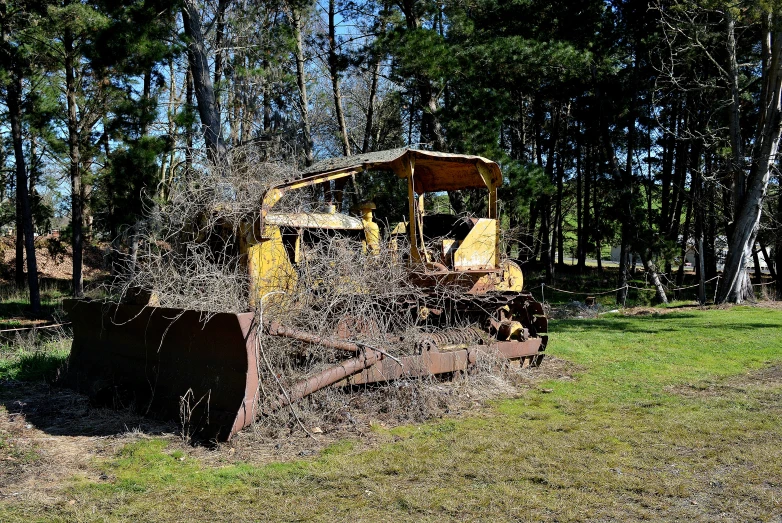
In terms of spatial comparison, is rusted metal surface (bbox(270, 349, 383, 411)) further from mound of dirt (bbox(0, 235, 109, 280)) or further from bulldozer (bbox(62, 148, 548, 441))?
mound of dirt (bbox(0, 235, 109, 280))

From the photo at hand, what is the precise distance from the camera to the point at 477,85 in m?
19.4

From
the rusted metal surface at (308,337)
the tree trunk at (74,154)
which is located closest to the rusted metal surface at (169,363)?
the rusted metal surface at (308,337)

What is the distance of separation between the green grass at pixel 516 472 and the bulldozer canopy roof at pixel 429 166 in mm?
2982

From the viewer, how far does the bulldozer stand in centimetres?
616

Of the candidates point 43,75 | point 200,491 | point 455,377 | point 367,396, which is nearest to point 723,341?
point 455,377

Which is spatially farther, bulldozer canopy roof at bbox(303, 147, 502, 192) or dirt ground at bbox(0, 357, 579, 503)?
bulldozer canopy roof at bbox(303, 147, 502, 192)

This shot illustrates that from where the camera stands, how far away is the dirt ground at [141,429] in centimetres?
536

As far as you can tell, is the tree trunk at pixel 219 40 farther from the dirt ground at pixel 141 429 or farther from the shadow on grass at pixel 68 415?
the dirt ground at pixel 141 429

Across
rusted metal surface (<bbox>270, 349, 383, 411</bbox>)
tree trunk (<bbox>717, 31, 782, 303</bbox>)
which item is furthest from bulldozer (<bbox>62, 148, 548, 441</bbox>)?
tree trunk (<bbox>717, 31, 782, 303</bbox>)

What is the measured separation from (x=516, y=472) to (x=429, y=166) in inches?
181

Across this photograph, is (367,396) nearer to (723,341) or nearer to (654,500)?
(654,500)

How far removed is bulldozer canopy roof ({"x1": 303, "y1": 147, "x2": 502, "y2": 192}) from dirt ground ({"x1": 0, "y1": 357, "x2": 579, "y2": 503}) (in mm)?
2590

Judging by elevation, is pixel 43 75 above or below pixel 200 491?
above

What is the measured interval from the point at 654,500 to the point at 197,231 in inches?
208
